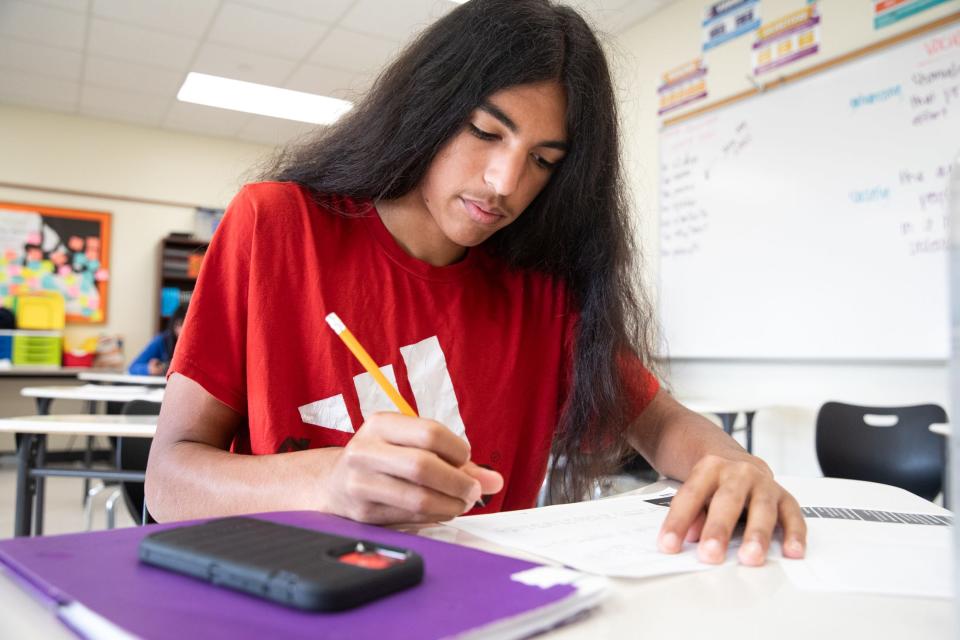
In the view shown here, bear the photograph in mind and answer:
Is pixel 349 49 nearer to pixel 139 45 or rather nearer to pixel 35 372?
pixel 139 45

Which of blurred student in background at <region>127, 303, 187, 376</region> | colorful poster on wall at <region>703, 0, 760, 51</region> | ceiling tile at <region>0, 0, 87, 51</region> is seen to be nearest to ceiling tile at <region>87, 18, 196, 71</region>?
ceiling tile at <region>0, 0, 87, 51</region>

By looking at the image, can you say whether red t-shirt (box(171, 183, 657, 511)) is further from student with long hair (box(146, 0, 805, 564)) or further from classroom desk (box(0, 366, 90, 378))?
classroom desk (box(0, 366, 90, 378))

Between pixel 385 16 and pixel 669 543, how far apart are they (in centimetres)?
393

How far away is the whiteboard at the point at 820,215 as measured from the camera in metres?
2.63

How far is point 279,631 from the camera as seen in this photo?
0.31 meters

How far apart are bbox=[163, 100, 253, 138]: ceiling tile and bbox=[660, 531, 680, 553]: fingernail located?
5.58 m

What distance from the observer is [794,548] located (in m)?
0.53

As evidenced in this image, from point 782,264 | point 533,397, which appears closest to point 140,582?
point 533,397

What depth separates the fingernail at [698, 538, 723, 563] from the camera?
1.67 feet

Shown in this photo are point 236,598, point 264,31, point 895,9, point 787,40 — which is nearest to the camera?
point 236,598

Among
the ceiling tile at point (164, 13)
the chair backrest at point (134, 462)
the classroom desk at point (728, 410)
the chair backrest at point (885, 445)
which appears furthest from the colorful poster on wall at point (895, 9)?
the ceiling tile at point (164, 13)

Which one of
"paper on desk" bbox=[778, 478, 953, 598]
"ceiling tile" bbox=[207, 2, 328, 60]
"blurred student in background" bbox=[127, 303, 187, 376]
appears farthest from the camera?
"blurred student in background" bbox=[127, 303, 187, 376]

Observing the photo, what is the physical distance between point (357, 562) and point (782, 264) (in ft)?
10.2

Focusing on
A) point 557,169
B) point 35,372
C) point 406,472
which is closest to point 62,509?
point 35,372
